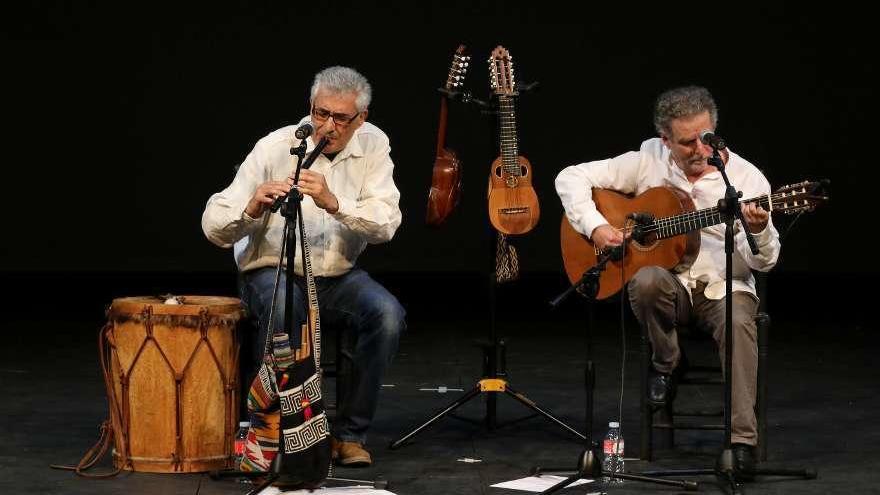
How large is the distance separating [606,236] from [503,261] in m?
0.49

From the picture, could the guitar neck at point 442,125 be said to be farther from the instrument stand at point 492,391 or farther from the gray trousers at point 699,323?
the gray trousers at point 699,323

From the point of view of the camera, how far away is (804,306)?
9.12 m

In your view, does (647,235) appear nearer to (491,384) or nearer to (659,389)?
(659,389)

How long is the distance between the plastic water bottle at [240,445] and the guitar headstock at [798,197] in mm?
1778

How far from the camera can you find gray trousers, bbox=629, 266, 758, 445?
14.6 ft

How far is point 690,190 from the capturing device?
15.7 ft

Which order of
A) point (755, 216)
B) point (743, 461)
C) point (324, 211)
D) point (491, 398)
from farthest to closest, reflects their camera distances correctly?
point (491, 398) → point (324, 211) → point (743, 461) → point (755, 216)

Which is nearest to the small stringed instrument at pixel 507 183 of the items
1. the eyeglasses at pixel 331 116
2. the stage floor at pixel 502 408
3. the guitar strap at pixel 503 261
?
the guitar strap at pixel 503 261

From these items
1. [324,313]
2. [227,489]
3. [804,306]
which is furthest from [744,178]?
[804,306]

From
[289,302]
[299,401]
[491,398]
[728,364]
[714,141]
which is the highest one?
[714,141]

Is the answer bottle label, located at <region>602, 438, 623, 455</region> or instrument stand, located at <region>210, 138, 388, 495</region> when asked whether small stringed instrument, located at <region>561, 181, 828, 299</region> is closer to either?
bottle label, located at <region>602, 438, 623, 455</region>

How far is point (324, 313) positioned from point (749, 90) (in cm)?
619

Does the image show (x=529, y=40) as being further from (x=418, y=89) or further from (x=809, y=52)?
(x=809, y=52)

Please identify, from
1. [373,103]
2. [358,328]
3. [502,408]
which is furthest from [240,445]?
[373,103]
